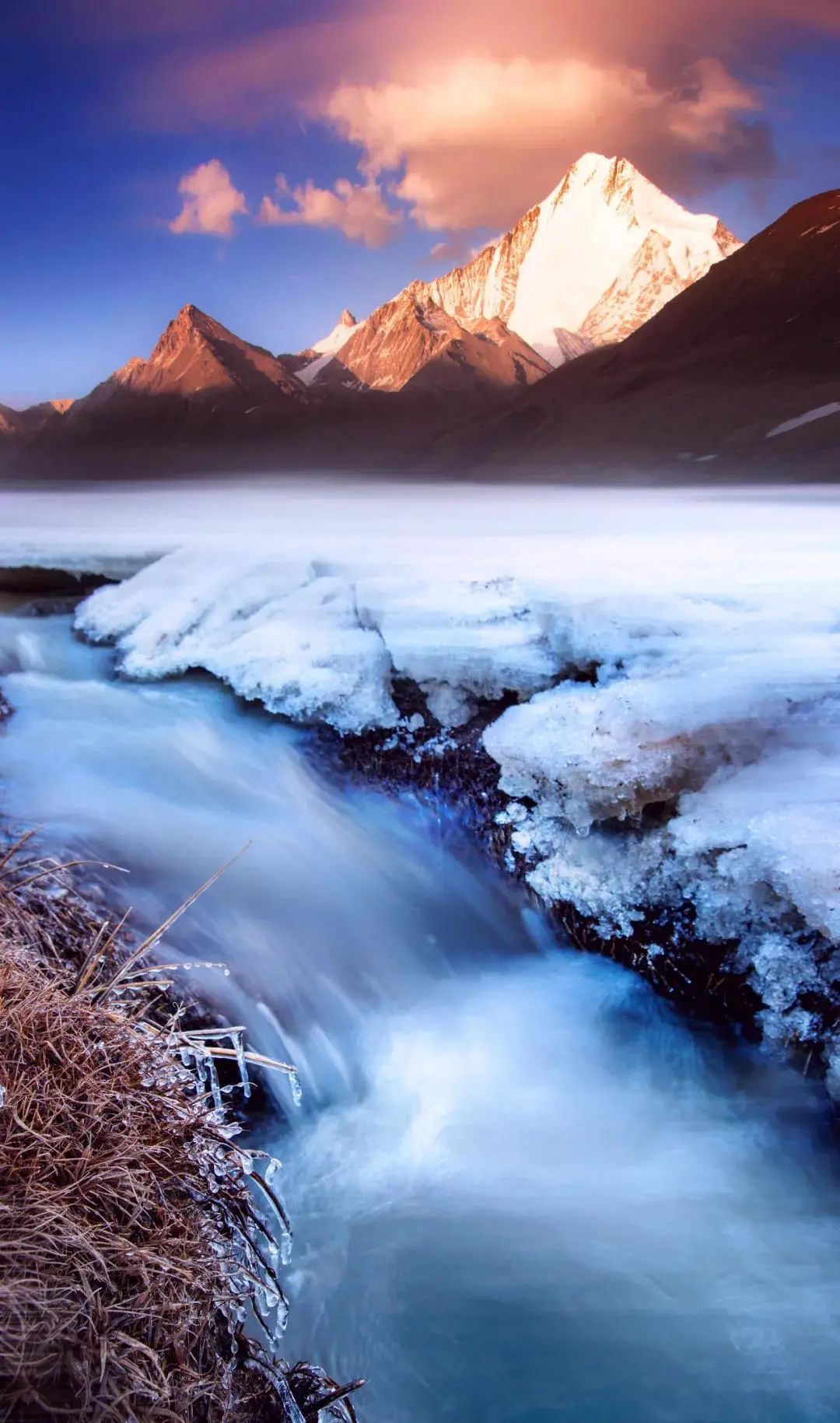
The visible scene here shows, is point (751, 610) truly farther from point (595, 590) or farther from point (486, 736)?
point (486, 736)

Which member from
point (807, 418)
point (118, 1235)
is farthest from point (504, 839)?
point (807, 418)

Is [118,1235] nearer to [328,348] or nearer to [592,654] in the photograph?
[592,654]

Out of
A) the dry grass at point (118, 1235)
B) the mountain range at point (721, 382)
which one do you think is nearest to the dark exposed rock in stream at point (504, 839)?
the dry grass at point (118, 1235)

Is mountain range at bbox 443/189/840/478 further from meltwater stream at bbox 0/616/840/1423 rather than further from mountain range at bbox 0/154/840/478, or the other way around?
meltwater stream at bbox 0/616/840/1423

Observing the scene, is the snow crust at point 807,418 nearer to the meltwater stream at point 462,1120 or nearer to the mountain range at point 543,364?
the mountain range at point 543,364

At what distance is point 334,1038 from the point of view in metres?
2.61

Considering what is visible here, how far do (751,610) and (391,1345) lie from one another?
2.69 meters

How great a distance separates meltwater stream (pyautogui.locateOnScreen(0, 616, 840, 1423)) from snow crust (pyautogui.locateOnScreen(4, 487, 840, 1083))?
32 centimetres

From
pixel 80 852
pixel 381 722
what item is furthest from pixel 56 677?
pixel 381 722

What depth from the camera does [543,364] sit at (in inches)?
192

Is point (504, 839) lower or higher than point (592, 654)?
lower

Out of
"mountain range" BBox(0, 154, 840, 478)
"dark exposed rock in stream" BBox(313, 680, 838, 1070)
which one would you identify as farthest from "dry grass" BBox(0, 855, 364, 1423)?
"mountain range" BBox(0, 154, 840, 478)

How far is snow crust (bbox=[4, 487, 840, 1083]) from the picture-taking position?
269 cm

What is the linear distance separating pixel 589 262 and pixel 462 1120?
4.42 metres
